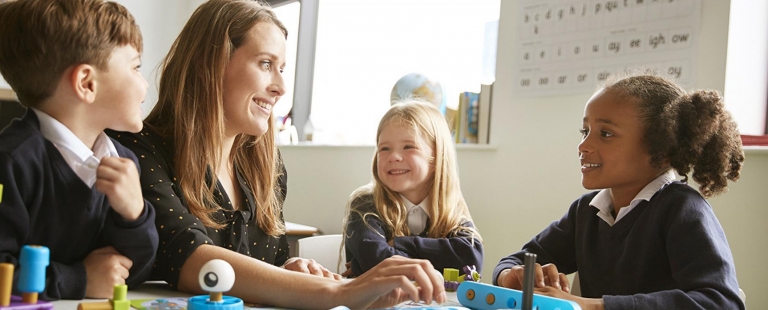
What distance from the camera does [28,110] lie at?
1089 millimetres

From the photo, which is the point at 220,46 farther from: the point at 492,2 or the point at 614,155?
the point at 492,2

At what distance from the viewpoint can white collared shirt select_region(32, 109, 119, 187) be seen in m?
1.07

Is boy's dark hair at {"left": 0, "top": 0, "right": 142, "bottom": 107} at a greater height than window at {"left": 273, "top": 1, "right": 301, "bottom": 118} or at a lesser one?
lesser

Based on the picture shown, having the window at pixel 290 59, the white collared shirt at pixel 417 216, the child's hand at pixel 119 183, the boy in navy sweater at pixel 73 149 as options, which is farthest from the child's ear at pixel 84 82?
the window at pixel 290 59

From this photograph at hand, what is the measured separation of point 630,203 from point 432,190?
80 centimetres

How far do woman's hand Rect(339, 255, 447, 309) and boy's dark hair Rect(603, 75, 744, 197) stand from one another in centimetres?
85

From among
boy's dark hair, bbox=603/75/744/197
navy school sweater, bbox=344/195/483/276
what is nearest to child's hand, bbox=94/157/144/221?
navy school sweater, bbox=344/195/483/276

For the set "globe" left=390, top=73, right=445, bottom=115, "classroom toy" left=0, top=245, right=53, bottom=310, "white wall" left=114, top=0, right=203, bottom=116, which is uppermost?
"white wall" left=114, top=0, right=203, bottom=116

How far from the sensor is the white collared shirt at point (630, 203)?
1.62 metres

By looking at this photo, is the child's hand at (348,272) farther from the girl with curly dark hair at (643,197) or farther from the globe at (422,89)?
the globe at (422,89)

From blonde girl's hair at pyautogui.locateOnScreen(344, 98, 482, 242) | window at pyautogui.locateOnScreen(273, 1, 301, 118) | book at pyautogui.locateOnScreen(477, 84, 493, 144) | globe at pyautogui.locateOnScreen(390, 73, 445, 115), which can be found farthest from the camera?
window at pyautogui.locateOnScreen(273, 1, 301, 118)

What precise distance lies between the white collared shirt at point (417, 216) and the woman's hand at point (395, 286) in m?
1.19

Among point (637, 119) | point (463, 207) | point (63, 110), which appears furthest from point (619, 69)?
point (63, 110)

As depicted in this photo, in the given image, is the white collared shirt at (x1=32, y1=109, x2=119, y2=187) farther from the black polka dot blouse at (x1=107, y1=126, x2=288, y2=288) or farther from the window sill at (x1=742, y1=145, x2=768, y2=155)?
the window sill at (x1=742, y1=145, x2=768, y2=155)
